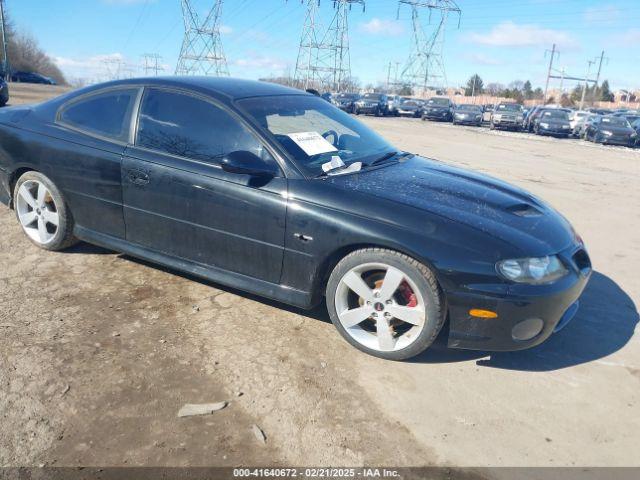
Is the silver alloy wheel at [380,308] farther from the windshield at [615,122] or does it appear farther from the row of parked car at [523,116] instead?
the windshield at [615,122]

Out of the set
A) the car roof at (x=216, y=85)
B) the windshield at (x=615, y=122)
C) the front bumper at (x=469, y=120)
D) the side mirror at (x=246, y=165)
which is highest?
the car roof at (x=216, y=85)

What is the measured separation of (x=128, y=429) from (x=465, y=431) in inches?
Result: 63.2

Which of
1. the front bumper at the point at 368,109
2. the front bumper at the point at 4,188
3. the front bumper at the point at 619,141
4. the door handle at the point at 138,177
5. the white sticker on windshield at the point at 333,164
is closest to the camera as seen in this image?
the white sticker on windshield at the point at 333,164

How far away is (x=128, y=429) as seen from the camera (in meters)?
2.28

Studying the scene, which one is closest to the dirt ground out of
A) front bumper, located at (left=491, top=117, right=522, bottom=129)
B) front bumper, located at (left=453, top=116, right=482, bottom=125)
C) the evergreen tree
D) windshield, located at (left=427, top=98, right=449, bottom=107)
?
front bumper, located at (left=491, top=117, right=522, bottom=129)

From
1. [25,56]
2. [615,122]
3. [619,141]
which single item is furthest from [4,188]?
[25,56]

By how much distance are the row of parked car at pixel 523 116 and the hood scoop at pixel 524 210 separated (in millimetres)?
21425

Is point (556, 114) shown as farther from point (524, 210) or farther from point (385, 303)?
point (385, 303)

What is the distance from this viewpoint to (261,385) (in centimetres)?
266

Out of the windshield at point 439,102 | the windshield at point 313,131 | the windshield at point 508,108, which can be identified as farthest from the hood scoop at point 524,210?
the windshield at point 439,102

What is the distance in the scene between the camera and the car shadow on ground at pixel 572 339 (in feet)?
9.93


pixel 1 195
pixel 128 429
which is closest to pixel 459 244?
pixel 128 429

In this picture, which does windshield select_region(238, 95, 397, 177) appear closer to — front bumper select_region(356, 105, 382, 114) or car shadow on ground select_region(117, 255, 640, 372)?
car shadow on ground select_region(117, 255, 640, 372)

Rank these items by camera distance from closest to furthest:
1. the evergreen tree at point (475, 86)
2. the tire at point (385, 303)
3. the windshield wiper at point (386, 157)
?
the tire at point (385, 303)
the windshield wiper at point (386, 157)
the evergreen tree at point (475, 86)
